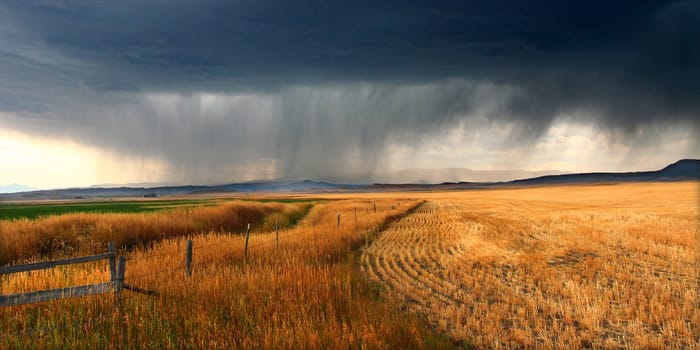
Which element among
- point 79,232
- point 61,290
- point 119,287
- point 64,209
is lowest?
point 64,209

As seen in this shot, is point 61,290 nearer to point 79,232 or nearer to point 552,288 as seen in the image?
point 552,288

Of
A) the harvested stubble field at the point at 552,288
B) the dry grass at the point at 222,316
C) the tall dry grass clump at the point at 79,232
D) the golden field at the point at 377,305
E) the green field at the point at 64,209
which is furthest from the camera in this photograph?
the green field at the point at 64,209

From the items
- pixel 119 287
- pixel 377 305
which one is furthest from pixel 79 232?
pixel 377 305

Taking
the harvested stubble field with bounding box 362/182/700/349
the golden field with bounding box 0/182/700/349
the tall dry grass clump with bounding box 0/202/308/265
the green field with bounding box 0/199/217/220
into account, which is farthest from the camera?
the green field with bounding box 0/199/217/220

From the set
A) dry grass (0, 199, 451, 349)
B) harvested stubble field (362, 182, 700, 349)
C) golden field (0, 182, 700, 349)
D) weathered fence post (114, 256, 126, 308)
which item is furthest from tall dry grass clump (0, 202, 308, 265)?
harvested stubble field (362, 182, 700, 349)

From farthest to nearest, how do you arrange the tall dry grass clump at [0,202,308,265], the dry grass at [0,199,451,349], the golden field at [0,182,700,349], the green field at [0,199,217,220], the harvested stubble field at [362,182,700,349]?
the green field at [0,199,217,220]
the tall dry grass clump at [0,202,308,265]
the harvested stubble field at [362,182,700,349]
the golden field at [0,182,700,349]
the dry grass at [0,199,451,349]

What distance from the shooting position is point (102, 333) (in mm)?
7359

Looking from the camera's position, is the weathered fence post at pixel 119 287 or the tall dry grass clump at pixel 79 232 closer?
the weathered fence post at pixel 119 287

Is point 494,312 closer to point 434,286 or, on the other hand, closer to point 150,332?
point 434,286

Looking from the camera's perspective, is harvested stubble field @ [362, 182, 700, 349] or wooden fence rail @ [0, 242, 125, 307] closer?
wooden fence rail @ [0, 242, 125, 307]

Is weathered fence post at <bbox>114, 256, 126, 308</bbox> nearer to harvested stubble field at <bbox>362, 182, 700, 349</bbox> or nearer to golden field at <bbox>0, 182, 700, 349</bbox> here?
golden field at <bbox>0, 182, 700, 349</bbox>

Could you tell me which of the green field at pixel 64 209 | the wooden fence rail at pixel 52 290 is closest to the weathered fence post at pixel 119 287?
the wooden fence rail at pixel 52 290

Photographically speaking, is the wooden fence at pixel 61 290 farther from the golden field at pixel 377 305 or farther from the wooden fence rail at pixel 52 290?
the golden field at pixel 377 305

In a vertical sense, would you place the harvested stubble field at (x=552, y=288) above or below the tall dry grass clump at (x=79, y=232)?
below
